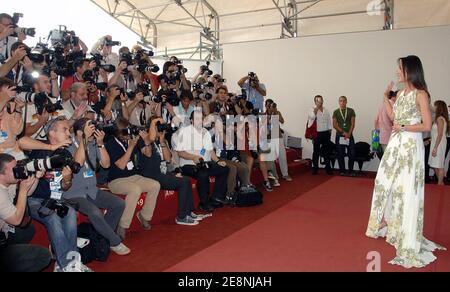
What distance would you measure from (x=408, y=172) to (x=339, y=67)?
5.67 meters

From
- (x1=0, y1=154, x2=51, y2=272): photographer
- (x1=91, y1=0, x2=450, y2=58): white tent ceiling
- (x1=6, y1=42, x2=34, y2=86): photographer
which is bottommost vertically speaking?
(x1=0, y1=154, x2=51, y2=272): photographer

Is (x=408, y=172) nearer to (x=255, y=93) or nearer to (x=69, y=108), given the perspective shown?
(x=69, y=108)

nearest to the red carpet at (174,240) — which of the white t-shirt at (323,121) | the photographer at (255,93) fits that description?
the photographer at (255,93)

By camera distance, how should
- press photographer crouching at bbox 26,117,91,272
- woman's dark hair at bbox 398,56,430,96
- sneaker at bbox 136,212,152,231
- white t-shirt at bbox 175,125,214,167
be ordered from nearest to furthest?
1. press photographer crouching at bbox 26,117,91,272
2. woman's dark hair at bbox 398,56,430,96
3. sneaker at bbox 136,212,152,231
4. white t-shirt at bbox 175,125,214,167

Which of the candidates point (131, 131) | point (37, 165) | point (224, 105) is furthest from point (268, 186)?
point (37, 165)

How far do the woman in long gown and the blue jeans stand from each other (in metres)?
2.30

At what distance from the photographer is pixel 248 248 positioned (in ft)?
10.2

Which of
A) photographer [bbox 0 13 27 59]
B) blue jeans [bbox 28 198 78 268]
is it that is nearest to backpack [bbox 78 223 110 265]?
blue jeans [bbox 28 198 78 268]

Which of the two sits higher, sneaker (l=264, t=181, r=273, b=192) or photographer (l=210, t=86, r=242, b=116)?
photographer (l=210, t=86, r=242, b=116)

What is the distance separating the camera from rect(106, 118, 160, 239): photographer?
3.60 metres

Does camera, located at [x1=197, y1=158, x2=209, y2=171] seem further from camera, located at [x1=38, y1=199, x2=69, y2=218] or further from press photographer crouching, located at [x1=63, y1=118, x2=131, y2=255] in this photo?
camera, located at [x1=38, y1=199, x2=69, y2=218]
